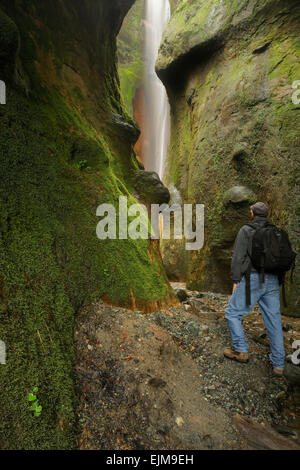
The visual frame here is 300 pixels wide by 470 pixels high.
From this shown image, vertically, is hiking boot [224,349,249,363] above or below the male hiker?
below

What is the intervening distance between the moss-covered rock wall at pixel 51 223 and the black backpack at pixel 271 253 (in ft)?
6.30

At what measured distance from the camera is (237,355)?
3225mm

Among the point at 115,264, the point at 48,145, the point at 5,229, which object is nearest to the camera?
the point at 5,229

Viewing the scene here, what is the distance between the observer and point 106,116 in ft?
20.3

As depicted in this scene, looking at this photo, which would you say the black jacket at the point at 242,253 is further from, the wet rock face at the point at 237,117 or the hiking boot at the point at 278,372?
the wet rock face at the point at 237,117

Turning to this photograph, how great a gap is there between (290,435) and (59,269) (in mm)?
2931

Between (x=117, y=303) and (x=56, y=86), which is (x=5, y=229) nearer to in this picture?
(x=117, y=303)

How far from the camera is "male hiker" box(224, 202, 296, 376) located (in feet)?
10.3

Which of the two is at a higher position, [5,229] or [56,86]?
[56,86]

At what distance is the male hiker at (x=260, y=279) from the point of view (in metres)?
3.13

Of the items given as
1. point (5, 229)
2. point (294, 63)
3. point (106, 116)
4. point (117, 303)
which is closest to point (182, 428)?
point (117, 303)

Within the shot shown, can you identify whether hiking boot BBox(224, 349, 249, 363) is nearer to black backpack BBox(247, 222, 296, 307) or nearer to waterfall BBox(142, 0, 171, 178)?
black backpack BBox(247, 222, 296, 307)

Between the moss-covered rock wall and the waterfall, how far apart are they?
40.6 feet

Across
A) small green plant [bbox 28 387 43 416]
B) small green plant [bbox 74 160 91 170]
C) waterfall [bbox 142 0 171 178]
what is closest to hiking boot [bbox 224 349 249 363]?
small green plant [bbox 28 387 43 416]
